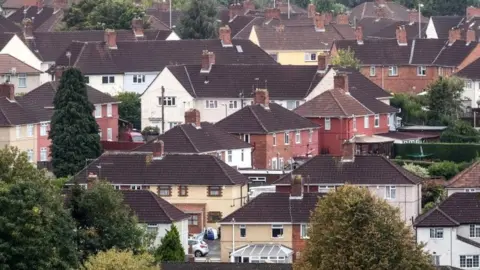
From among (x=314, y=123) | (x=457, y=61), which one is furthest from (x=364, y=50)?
(x=314, y=123)

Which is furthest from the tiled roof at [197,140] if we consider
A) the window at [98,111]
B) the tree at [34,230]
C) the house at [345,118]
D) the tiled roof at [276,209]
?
the tree at [34,230]

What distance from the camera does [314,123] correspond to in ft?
388

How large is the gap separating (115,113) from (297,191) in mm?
32055

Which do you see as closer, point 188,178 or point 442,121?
point 188,178

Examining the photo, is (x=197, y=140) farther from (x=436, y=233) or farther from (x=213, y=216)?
(x=436, y=233)

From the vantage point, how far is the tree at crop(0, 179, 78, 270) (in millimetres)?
75312

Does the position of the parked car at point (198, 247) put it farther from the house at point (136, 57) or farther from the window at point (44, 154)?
the house at point (136, 57)

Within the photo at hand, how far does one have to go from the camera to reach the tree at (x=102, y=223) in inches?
3177

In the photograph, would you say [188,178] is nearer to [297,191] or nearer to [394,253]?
[297,191]

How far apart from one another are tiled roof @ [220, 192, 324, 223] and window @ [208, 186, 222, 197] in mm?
6178

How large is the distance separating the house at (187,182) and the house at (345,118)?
661 inches

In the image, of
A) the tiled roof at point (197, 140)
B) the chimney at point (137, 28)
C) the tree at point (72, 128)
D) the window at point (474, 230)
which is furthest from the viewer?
the chimney at point (137, 28)

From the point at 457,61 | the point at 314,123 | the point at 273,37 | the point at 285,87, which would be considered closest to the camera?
the point at 314,123

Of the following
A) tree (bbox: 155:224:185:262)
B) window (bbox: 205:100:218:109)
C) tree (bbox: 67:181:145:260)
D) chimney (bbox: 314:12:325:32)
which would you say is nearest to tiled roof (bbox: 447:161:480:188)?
tree (bbox: 155:224:185:262)
